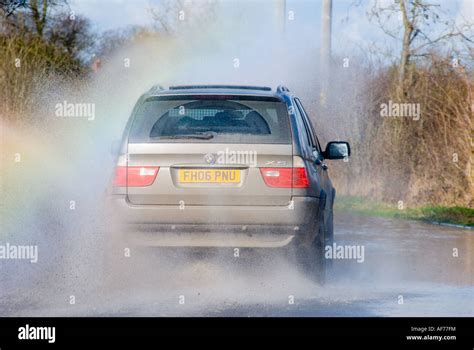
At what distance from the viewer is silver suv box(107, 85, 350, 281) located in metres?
9.14

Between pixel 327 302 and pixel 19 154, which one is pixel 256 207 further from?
pixel 19 154

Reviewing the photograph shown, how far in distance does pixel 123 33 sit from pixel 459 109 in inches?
714

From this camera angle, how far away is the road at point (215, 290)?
29.6 ft

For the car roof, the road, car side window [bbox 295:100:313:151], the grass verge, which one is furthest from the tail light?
the grass verge

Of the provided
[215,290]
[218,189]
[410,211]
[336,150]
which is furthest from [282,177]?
[410,211]

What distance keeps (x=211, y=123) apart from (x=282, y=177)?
40.9 inches

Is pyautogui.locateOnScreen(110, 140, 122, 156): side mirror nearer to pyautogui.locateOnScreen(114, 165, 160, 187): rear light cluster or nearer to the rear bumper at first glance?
pyautogui.locateOnScreen(114, 165, 160, 187): rear light cluster

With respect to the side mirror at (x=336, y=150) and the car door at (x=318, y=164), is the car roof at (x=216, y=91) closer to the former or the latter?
the car door at (x=318, y=164)

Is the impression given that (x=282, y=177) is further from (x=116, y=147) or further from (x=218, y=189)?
(x=116, y=147)

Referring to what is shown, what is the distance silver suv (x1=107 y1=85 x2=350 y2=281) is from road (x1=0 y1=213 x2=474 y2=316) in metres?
0.31

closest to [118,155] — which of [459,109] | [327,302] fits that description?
[327,302]

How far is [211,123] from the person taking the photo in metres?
9.87

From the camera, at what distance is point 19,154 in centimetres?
1886
